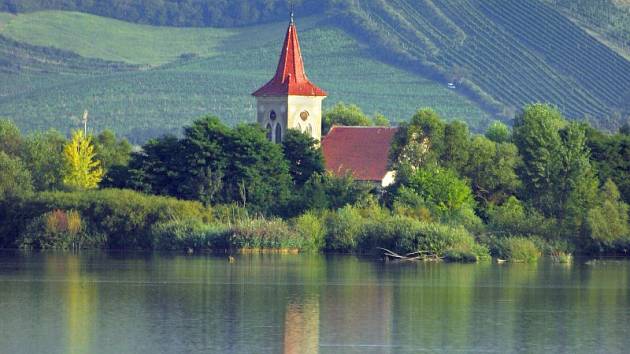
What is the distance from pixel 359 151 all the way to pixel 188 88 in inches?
3289

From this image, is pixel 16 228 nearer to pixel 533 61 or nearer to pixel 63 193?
pixel 63 193

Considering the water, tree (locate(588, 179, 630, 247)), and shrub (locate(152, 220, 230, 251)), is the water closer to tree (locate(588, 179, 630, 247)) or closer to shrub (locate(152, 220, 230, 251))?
shrub (locate(152, 220, 230, 251))

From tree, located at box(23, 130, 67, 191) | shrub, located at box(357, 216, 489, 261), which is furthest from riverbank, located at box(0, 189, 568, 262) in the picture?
tree, located at box(23, 130, 67, 191)

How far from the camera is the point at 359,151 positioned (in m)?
80.1

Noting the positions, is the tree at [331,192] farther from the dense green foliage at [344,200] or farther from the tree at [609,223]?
the tree at [609,223]

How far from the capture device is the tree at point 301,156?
7081 centimetres

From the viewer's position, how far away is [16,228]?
62.6m

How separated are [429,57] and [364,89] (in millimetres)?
11784

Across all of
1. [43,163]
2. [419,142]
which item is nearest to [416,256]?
[419,142]

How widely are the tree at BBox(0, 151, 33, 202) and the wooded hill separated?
84.5m

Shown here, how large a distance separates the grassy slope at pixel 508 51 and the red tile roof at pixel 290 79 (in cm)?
7156

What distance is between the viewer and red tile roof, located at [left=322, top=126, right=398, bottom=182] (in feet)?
256

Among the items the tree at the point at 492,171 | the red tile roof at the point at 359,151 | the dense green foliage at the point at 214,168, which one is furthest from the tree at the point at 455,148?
the dense green foliage at the point at 214,168

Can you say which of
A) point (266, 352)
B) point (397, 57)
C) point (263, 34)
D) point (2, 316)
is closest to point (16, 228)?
point (2, 316)
